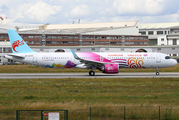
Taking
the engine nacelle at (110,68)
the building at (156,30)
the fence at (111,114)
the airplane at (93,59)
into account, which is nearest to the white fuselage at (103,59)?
the airplane at (93,59)

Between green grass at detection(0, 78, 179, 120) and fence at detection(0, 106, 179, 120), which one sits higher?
green grass at detection(0, 78, 179, 120)

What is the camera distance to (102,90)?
26578 millimetres

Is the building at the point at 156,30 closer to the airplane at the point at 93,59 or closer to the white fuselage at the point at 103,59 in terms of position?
the white fuselage at the point at 103,59

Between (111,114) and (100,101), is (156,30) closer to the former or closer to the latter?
(100,101)

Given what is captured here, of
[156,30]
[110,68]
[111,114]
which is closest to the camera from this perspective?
[111,114]

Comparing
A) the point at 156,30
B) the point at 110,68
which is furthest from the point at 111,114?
the point at 156,30

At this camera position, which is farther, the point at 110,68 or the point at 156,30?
the point at 156,30

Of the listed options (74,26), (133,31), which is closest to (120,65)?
(133,31)

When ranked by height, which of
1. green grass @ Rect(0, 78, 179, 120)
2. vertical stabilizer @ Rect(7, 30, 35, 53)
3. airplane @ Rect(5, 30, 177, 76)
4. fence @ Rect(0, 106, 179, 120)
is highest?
Answer: vertical stabilizer @ Rect(7, 30, 35, 53)

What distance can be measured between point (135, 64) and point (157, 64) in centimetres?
426

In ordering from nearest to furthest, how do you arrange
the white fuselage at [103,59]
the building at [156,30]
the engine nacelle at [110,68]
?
the engine nacelle at [110,68] < the white fuselage at [103,59] < the building at [156,30]

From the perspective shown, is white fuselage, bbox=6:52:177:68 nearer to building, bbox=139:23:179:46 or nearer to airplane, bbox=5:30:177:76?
airplane, bbox=5:30:177:76

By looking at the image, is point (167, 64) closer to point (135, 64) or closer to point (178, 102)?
point (135, 64)

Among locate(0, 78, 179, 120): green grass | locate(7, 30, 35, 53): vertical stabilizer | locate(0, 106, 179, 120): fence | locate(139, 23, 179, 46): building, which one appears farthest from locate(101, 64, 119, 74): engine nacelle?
locate(139, 23, 179, 46): building
